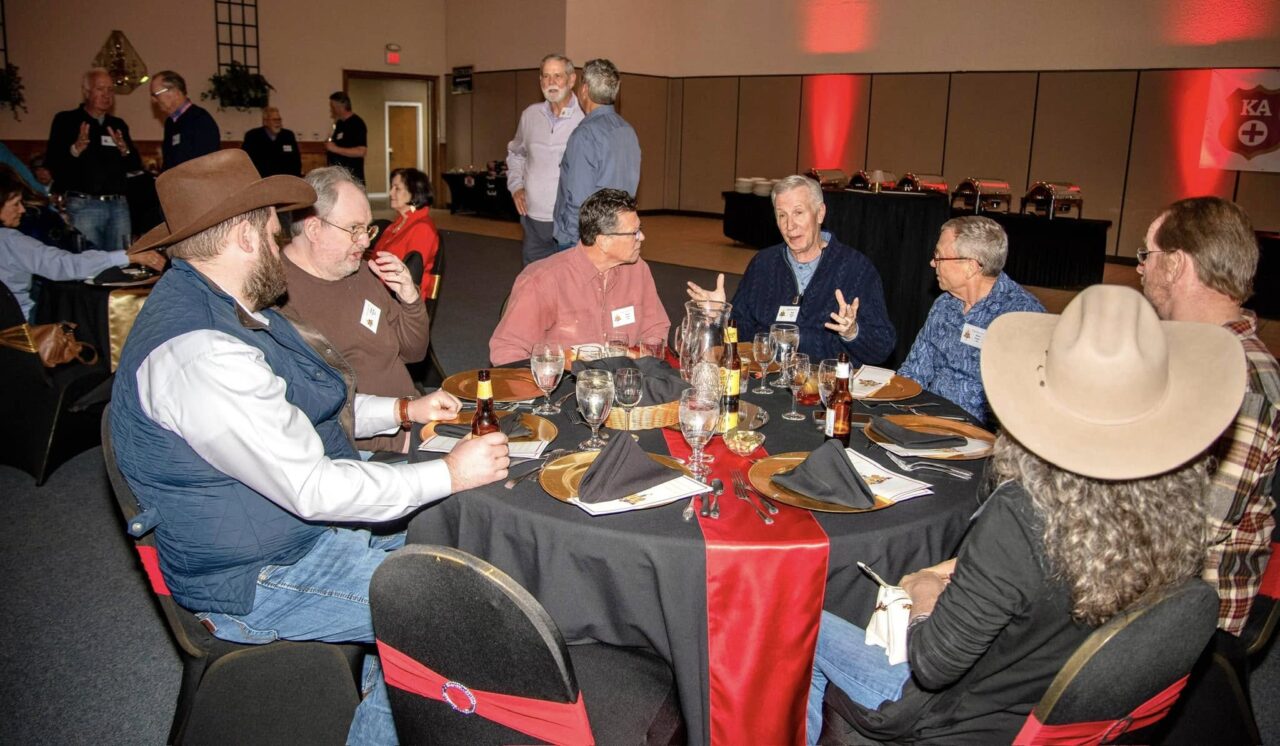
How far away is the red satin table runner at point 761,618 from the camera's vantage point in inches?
67.3

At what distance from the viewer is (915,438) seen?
220 cm

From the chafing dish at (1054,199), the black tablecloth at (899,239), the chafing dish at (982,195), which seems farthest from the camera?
the chafing dish at (982,195)

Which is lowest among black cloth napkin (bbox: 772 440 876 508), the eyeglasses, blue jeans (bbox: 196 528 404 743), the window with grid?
blue jeans (bbox: 196 528 404 743)

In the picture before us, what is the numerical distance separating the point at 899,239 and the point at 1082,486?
4886mm

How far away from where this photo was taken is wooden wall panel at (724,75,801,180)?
48.7ft

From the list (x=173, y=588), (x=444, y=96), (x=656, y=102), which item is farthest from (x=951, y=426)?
(x=444, y=96)

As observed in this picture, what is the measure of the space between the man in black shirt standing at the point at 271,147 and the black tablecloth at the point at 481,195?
4.24 meters

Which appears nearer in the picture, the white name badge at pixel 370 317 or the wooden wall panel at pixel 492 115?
the white name badge at pixel 370 317

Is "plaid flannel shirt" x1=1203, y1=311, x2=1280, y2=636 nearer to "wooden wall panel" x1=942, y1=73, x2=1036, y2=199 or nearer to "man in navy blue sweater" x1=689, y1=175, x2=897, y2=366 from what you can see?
"man in navy blue sweater" x1=689, y1=175, x2=897, y2=366

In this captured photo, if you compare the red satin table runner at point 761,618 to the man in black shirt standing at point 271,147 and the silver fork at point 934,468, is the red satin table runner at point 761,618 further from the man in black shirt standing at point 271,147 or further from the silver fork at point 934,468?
the man in black shirt standing at point 271,147

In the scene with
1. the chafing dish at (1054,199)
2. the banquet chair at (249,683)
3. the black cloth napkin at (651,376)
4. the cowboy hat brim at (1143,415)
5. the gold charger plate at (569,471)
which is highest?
the chafing dish at (1054,199)

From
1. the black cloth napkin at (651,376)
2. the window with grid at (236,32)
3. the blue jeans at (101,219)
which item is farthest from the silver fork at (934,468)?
the window with grid at (236,32)

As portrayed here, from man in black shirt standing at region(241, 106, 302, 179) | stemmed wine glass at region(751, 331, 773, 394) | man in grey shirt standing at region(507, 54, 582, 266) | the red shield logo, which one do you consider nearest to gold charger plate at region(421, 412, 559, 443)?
stemmed wine glass at region(751, 331, 773, 394)

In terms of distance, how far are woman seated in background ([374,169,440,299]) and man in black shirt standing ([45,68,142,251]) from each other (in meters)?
3.93
